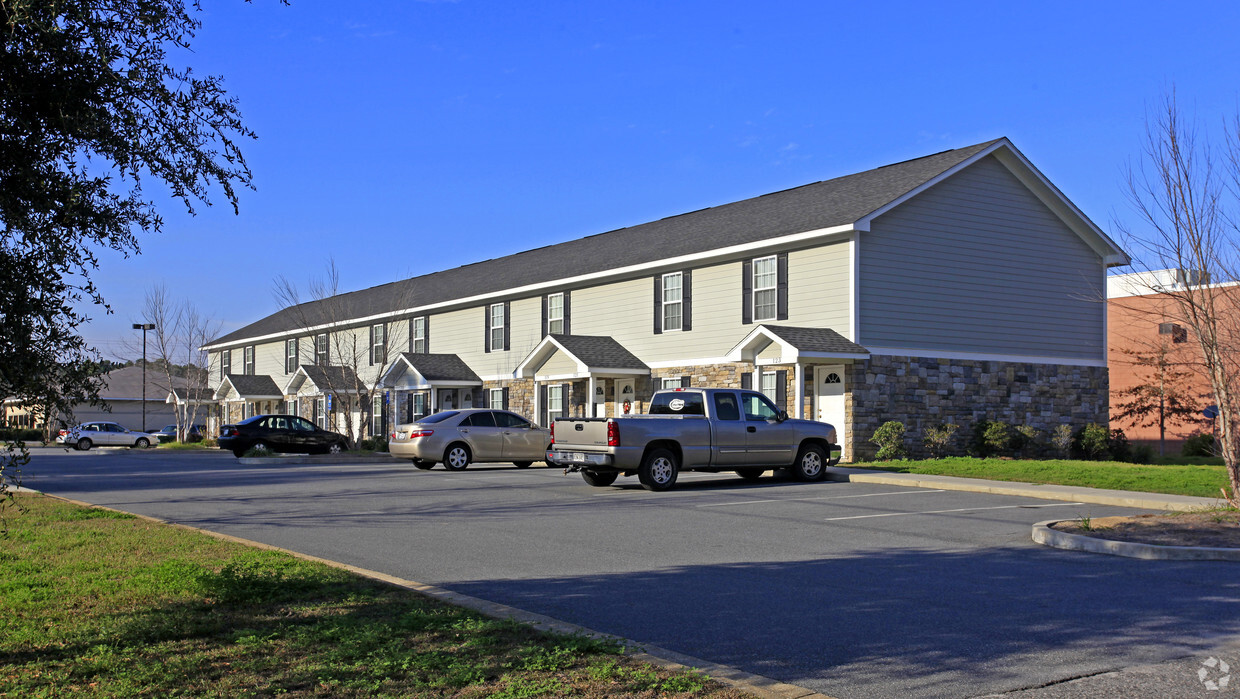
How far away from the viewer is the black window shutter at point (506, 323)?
3788 centimetres

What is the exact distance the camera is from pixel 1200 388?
1409 inches

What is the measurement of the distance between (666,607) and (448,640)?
2024 mm

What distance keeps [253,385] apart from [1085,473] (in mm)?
43541

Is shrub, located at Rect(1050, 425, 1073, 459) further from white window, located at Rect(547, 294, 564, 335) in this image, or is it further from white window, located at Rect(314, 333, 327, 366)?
white window, located at Rect(314, 333, 327, 366)

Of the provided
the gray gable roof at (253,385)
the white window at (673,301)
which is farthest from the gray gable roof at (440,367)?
Answer: the gray gable roof at (253,385)

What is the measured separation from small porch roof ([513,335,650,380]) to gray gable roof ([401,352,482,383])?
19.9 feet

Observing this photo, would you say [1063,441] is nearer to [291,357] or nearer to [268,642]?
[268,642]

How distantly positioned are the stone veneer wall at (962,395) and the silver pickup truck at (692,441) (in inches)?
195

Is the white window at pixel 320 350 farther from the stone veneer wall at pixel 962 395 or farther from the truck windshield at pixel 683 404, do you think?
the truck windshield at pixel 683 404

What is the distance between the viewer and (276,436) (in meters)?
34.2

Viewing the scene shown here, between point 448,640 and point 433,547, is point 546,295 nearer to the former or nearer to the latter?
point 433,547

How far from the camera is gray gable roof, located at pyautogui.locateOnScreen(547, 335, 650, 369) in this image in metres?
30.3

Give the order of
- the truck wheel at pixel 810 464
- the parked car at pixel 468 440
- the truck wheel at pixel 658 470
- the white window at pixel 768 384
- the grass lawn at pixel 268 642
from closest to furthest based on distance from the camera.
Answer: the grass lawn at pixel 268 642 → the truck wheel at pixel 658 470 → the truck wheel at pixel 810 464 → the parked car at pixel 468 440 → the white window at pixel 768 384

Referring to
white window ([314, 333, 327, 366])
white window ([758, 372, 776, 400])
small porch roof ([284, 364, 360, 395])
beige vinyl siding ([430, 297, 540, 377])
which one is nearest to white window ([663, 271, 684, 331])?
white window ([758, 372, 776, 400])
